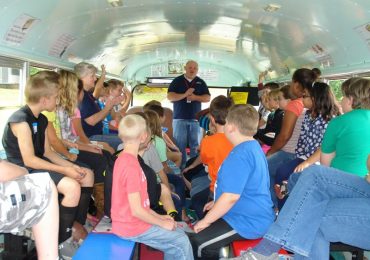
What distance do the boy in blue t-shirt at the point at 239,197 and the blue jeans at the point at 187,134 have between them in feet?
14.9

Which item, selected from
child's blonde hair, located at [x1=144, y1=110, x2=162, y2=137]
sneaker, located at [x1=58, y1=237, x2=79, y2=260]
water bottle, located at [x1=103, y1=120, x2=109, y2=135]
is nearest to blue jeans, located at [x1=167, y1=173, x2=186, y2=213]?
child's blonde hair, located at [x1=144, y1=110, x2=162, y2=137]

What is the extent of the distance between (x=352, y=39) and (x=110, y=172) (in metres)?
3.97

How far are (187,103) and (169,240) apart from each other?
493cm

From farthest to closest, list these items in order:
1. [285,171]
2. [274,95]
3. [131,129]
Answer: [274,95] < [285,171] < [131,129]

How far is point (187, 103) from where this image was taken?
26.1ft

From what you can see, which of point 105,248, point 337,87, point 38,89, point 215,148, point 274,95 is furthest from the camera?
point 337,87

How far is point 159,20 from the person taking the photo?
711 centimetres

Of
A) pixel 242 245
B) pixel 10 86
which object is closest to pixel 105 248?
pixel 242 245

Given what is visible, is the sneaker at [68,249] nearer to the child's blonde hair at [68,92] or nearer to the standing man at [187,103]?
the child's blonde hair at [68,92]

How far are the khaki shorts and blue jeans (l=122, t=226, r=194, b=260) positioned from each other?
786 mm

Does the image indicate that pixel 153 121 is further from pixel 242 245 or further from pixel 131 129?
pixel 242 245

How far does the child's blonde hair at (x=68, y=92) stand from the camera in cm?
485

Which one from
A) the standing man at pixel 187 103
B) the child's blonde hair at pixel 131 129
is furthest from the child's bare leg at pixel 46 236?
the standing man at pixel 187 103

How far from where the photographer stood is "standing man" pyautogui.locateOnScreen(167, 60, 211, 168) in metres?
7.88
